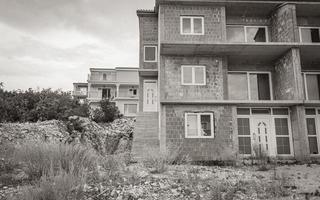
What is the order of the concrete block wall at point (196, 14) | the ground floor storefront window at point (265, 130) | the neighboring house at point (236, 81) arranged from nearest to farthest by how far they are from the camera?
1. the neighboring house at point (236, 81)
2. the ground floor storefront window at point (265, 130)
3. the concrete block wall at point (196, 14)

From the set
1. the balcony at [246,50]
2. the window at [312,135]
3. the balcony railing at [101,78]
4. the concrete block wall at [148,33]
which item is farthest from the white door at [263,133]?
the balcony railing at [101,78]

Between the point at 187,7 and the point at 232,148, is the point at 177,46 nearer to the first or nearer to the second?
the point at 187,7

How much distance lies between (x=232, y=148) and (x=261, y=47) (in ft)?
20.1

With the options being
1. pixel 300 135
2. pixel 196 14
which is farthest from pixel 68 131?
pixel 300 135

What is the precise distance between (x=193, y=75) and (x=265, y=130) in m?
5.39

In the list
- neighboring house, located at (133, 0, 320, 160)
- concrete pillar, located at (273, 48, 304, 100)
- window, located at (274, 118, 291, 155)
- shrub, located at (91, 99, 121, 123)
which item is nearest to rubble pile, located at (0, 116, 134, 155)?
shrub, located at (91, 99, 121, 123)

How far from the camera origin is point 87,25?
17.0 metres

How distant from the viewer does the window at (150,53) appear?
19.2m

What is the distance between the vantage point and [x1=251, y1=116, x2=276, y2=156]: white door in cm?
1391

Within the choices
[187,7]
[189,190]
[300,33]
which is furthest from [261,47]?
[189,190]

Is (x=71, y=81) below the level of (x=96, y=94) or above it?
above

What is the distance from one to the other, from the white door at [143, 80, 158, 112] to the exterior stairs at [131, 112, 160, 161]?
61.1 inches

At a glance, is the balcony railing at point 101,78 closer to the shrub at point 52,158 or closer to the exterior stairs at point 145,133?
the exterior stairs at point 145,133

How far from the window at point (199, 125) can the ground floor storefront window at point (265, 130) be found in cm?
183
